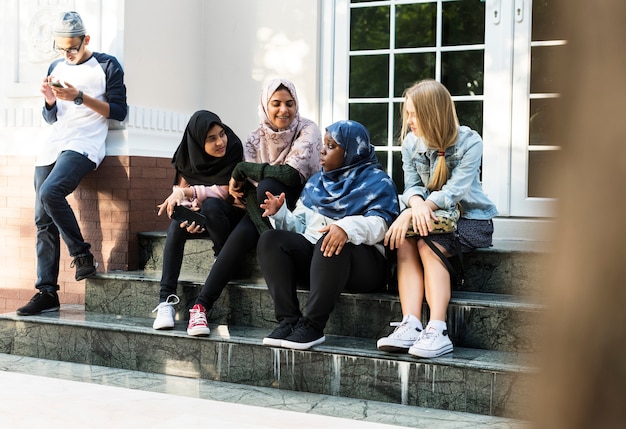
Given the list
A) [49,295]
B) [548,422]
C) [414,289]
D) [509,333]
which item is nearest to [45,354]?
[49,295]

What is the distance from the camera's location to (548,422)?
14.3 inches

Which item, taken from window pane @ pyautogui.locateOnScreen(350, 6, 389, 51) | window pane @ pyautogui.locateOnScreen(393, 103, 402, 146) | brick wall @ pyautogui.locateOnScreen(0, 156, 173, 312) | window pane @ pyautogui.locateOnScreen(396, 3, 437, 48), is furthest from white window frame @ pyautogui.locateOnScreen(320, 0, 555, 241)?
brick wall @ pyautogui.locateOnScreen(0, 156, 173, 312)

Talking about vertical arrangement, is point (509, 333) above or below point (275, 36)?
below

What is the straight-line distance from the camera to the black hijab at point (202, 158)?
13.5 feet

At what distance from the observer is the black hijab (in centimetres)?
411

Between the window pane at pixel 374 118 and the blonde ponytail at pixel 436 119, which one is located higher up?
the window pane at pixel 374 118

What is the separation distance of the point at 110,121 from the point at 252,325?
1.59 m

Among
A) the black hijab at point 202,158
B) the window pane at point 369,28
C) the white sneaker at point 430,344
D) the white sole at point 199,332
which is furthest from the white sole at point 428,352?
the window pane at point 369,28

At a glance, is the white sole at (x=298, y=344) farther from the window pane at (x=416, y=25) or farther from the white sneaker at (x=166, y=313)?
the window pane at (x=416, y=25)

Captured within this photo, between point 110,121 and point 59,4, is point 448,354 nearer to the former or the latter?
point 110,121

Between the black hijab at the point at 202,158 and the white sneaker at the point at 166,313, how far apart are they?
0.64 m

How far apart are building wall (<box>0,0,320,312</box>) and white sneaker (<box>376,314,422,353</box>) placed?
75.9 inches

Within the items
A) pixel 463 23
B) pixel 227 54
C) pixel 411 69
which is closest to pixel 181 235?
pixel 227 54

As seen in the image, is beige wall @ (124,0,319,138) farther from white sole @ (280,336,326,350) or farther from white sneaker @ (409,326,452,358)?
white sneaker @ (409,326,452,358)
